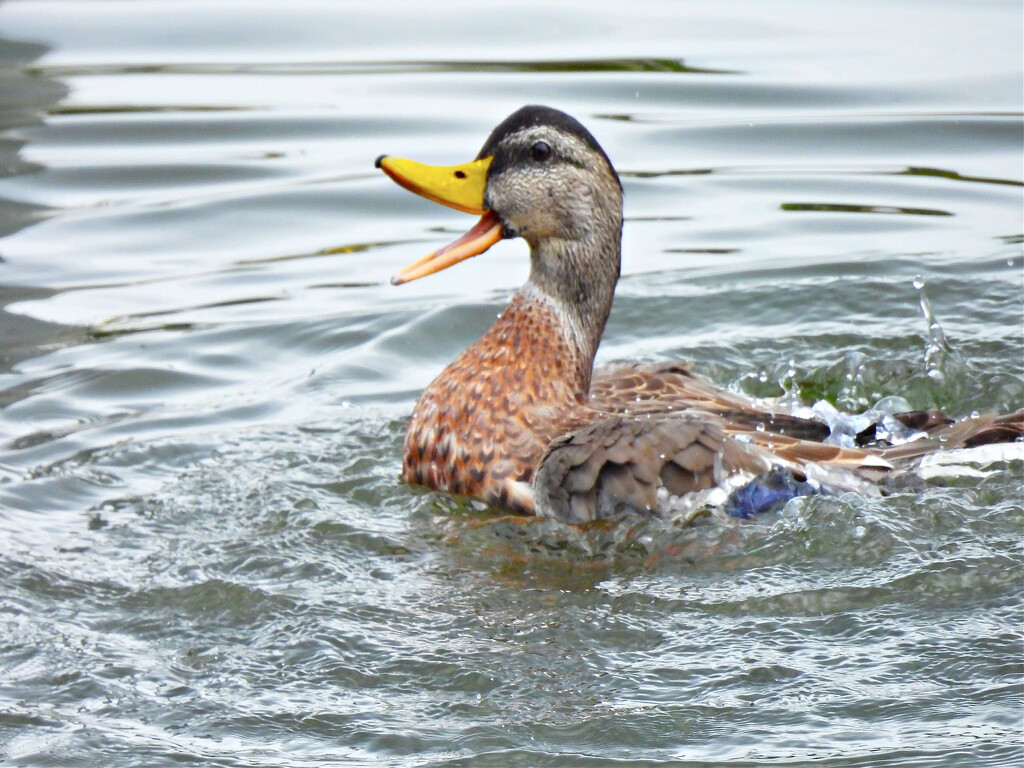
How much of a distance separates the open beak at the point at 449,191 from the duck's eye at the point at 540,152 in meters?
0.16

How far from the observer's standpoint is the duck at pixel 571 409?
5.07 m

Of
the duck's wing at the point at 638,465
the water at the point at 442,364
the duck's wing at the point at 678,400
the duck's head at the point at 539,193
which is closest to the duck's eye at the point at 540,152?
the duck's head at the point at 539,193

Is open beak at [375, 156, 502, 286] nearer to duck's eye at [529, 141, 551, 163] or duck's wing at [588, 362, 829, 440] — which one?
duck's eye at [529, 141, 551, 163]

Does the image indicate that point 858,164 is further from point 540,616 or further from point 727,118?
point 540,616

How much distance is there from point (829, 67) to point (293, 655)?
811cm

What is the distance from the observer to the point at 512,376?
5605 mm

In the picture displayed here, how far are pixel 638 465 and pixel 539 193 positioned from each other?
1.15 meters

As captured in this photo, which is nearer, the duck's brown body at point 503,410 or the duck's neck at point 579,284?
the duck's brown body at point 503,410

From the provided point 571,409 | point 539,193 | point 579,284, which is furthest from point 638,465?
point 539,193

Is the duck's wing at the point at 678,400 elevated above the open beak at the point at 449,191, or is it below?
below

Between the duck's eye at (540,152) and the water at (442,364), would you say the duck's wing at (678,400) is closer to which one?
the water at (442,364)

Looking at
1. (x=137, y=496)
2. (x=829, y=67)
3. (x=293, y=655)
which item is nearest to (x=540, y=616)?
(x=293, y=655)

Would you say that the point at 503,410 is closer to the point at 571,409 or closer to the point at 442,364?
the point at 571,409

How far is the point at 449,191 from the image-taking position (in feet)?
18.5
